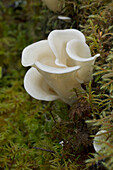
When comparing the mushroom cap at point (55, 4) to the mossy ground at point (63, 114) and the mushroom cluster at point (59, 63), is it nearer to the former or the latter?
the mossy ground at point (63, 114)

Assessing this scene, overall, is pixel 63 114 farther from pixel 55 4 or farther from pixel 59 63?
pixel 55 4

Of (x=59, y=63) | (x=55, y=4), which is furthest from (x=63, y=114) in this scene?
(x=55, y=4)

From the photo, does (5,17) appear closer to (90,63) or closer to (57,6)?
(57,6)

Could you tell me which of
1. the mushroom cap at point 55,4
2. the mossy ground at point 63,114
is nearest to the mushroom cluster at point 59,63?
the mossy ground at point 63,114

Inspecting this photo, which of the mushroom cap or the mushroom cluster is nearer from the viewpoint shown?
the mushroom cluster

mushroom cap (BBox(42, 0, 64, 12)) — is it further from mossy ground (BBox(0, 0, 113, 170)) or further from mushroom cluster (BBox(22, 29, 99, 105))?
mushroom cluster (BBox(22, 29, 99, 105))

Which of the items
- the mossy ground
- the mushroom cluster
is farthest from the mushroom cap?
the mushroom cluster
